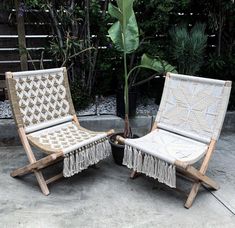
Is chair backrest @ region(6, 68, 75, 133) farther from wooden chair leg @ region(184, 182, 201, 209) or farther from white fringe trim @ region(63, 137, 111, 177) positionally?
wooden chair leg @ region(184, 182, 201, 209)

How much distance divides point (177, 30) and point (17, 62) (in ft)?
7.34

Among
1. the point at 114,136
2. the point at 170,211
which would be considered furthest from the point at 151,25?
the point at 170,211

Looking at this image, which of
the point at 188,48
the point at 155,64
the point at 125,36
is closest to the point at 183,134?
the point at 155,64

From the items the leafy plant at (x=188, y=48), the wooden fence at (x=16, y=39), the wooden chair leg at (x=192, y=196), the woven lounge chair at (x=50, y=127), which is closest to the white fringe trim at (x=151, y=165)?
the wooden chair leg at (x=192, y=196)

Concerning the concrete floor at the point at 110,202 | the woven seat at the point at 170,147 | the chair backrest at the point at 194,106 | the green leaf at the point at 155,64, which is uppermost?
the green leaf at the point at 155,64

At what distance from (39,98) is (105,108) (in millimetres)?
1303

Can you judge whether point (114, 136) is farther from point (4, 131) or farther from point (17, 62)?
point (17, 62)

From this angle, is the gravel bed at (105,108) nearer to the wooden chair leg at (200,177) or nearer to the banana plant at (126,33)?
the banana plant at (126,33)

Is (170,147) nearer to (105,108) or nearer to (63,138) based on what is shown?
(63,138)

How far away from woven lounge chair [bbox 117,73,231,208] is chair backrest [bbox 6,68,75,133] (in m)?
0.77

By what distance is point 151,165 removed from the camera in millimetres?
2578

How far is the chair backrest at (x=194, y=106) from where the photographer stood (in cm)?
268

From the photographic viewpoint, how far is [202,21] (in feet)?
14.4

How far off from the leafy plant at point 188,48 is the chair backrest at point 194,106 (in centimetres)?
77
